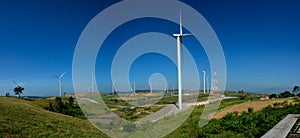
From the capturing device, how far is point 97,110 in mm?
52781

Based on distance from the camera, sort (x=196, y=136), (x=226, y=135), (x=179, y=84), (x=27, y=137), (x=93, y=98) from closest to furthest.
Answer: (x=226, y=135) < (x=196, y=136) < (x=27, y=137) < (x=179, y=84) < (x=93, y=98)

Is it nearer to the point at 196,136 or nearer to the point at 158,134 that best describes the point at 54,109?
the point at 158,134

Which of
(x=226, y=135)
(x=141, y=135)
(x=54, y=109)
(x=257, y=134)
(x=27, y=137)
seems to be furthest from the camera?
(x=54, y=109)

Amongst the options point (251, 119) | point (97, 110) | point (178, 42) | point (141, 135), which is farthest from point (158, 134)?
point (97, 110)

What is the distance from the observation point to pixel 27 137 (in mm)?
14453

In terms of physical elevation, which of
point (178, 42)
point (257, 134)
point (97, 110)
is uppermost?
point (178, 42)

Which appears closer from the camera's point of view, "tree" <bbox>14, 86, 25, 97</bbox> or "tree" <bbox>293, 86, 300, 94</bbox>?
"tree" <bbox>293, 86, 300, 94</bbox>

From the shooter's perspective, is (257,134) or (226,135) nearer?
(257,134)

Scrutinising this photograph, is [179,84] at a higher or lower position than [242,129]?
higher

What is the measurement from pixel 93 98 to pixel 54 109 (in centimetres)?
2347

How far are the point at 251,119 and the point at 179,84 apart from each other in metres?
15.9

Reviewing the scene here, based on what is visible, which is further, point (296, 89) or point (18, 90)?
point (18, 90)

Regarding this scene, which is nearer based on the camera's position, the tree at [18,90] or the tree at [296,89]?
the tree at [296,89]

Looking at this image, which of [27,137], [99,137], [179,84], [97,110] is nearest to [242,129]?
[99,137]
